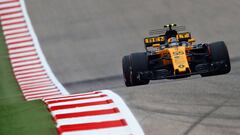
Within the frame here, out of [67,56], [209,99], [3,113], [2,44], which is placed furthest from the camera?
[2,44]

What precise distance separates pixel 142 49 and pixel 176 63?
4.32 m

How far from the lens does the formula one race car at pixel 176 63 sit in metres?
12.2

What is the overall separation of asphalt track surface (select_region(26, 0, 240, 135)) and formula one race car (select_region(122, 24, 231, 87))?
44 cm

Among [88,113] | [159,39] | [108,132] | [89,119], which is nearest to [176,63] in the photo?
[159,39]

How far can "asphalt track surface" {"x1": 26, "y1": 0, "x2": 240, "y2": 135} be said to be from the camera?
25.5ft

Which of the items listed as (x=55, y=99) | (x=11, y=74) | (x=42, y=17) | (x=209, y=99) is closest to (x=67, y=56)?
(x=11, y=74)

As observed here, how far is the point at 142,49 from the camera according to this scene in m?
16.6

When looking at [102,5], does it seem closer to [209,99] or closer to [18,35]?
[18,35]

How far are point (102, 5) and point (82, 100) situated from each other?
1131 centimetres

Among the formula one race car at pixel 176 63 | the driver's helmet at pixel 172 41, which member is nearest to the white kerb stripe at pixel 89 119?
the formula one race car at pixel 176 63

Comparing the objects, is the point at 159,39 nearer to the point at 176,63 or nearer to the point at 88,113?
the point at 176,63

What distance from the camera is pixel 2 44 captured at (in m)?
18.3

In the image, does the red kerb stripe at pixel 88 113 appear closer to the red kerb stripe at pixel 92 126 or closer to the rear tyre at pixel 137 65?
the red kerb stripe at pixel 92 126

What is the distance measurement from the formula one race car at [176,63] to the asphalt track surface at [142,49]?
0.44m
